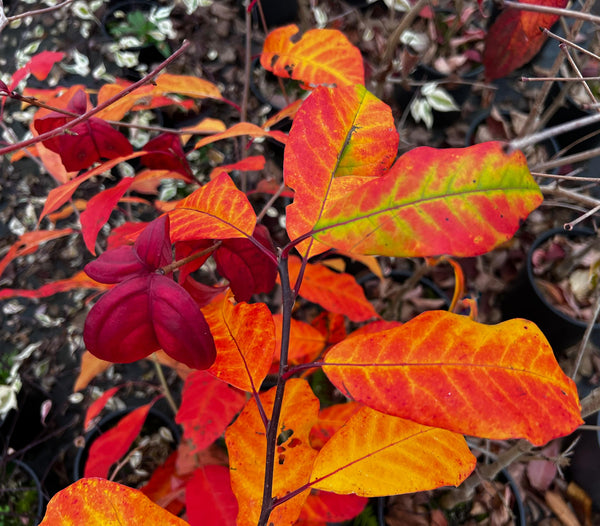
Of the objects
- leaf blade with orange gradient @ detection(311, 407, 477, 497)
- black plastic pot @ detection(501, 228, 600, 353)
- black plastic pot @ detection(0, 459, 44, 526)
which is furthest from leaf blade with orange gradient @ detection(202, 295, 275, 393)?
black plastic pot @ detection(501, 228, 600, 353)

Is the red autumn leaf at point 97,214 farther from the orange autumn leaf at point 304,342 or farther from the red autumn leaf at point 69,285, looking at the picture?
the orange autumn leaf at point 304,342

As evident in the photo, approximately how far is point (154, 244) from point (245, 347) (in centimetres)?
14

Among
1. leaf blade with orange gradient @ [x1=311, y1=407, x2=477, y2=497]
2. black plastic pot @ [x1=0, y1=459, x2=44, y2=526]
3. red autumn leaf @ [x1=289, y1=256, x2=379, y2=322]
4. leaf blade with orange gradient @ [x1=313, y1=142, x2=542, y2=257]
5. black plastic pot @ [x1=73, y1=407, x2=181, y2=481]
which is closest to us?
leaf blade with orange gradient @ [x1=313, y1=142, x2=542, y2=257]

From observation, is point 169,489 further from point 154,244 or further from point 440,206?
point 440,206

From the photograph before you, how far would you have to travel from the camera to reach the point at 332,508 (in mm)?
722

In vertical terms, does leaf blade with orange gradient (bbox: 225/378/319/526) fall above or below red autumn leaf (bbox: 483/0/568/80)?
below

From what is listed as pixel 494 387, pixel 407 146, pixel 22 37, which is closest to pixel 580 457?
pixel 407 146

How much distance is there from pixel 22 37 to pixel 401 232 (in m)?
2.51

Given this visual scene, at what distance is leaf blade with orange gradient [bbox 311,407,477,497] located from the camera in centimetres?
43

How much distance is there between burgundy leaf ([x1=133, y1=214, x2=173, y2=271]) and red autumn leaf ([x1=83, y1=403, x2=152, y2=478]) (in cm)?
57

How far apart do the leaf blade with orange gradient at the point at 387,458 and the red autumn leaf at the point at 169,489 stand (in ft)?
1.77

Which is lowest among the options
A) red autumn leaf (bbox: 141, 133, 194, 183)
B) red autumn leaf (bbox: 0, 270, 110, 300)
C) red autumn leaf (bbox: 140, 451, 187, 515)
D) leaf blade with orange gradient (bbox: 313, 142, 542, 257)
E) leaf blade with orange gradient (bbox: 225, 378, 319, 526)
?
red autumn leaf (bbox: 140, 451, 187, 515)

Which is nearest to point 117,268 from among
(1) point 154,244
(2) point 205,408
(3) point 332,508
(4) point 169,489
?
(1) point 154,244

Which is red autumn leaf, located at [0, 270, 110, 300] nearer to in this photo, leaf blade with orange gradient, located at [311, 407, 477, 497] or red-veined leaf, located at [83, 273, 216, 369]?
red-veined leaf, located at [83, 273, 216, 369]
